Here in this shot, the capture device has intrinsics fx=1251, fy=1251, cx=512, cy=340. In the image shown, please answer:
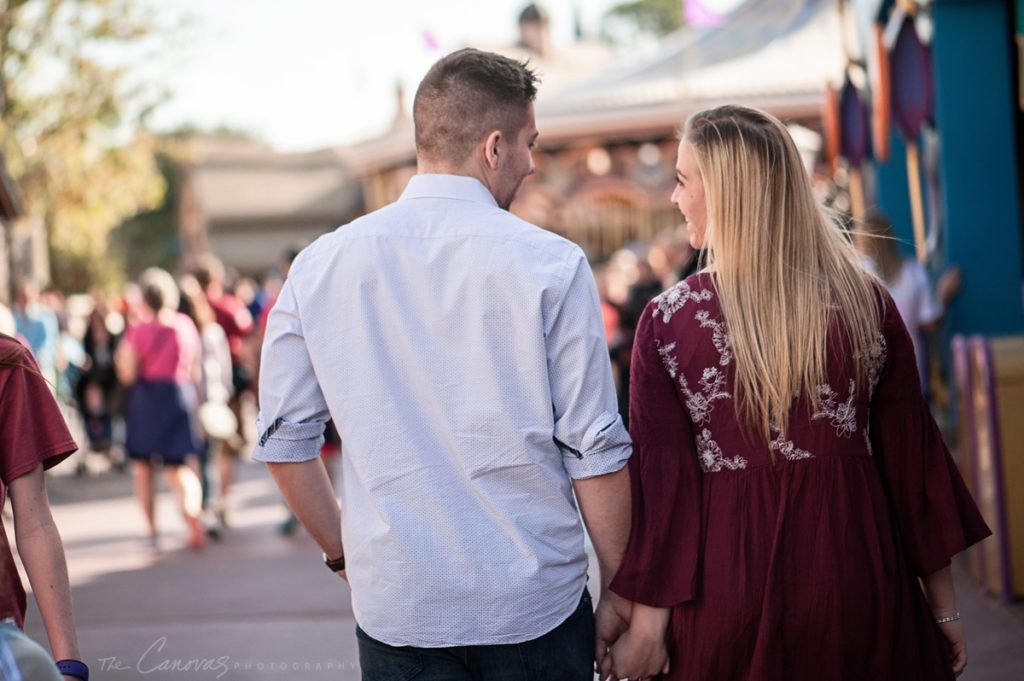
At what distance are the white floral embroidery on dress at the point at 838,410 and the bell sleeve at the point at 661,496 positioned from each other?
0.27 meters

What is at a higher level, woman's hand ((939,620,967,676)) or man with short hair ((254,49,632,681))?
man with short hair ((254,49,632,681))

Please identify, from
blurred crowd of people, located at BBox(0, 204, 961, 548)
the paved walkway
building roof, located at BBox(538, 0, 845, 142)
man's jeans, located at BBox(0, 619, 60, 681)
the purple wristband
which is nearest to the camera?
man's jeans, located at BBox(0, 619, 60, 681)

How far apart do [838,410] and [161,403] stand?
676 centimetres

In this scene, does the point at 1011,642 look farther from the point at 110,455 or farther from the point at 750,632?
the point at 110,455

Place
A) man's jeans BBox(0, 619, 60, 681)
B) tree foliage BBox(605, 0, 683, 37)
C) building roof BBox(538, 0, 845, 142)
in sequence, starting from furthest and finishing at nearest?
1. tree foliage BBox(605, 0, 683, 37)
2. building roof BBox(538, 0, 845, 142)
3. man's jeans BBox(0, 619, 60, 681)

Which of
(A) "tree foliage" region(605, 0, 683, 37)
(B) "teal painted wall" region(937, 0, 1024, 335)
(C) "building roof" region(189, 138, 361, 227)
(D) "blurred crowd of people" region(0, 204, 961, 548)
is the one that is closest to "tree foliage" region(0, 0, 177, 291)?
(D) "blurred crowd of people" region(0, 204, 961, 548)

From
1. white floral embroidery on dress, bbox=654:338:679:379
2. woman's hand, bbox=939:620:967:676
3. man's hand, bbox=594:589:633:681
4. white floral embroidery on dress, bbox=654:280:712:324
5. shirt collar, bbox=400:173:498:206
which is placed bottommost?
woman's hand, bbox=939:620:967:676

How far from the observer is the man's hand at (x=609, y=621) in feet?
8.17

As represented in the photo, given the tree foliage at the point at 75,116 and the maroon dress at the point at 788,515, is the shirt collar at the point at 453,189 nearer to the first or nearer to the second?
the maroon dress at the point at 788,515

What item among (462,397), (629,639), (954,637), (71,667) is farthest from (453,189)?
(954,637)

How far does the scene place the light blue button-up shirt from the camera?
2.23m

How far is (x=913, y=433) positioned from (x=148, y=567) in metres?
6.22

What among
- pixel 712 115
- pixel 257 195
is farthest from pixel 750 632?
pixel 257 195

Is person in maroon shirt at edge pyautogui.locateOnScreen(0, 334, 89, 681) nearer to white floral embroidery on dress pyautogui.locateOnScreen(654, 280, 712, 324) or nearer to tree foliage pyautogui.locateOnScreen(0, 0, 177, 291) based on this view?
white floral embroidery on dress pyautogui.locateOnScreen(654, 280, 712, 324)
